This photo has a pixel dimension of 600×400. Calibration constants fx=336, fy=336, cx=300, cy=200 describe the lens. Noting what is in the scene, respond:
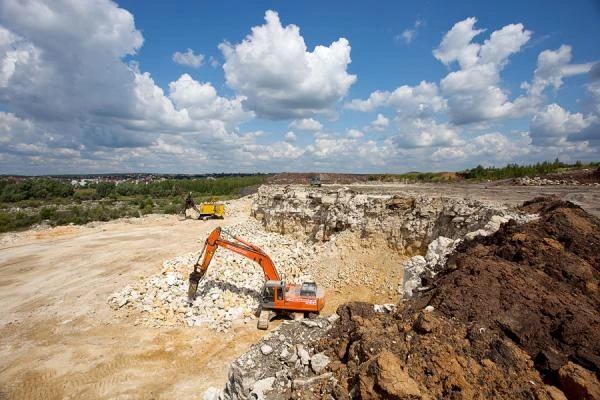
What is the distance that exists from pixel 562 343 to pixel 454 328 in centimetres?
165

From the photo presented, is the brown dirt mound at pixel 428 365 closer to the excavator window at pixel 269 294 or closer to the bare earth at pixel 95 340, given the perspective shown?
the bare earth at pixel 95 340

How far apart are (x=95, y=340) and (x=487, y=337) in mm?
13423

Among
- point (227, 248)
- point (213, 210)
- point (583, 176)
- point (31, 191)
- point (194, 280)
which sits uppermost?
point (583, 176)

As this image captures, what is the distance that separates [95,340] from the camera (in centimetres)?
1277

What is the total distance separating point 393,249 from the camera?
17484 mm

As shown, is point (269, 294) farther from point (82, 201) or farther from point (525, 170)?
point (82, 201)

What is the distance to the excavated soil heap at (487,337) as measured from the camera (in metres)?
4.58

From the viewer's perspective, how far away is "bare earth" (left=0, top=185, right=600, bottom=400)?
1034 centimetres

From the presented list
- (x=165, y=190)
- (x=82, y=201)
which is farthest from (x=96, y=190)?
(x=165, y=190)

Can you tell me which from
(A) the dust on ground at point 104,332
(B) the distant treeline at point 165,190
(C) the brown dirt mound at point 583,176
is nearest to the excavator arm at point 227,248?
(A) the dust on ground at point 104,332

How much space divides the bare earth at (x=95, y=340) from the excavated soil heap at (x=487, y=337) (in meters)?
6.68

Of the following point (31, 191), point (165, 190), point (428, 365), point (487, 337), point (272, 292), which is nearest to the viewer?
point (428, 365)

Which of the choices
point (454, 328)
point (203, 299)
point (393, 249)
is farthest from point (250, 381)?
point (393, 249)

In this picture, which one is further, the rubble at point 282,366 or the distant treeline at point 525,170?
the distant treeline at point 525,170
